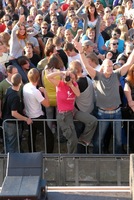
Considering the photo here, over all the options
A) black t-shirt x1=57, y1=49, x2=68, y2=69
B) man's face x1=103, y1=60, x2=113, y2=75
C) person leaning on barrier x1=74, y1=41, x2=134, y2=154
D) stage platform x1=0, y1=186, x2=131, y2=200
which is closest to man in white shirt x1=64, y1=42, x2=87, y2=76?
black t-shirt x1=57, y1=49, x2=68, y2=69

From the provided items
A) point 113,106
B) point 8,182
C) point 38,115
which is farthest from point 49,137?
point 8,182

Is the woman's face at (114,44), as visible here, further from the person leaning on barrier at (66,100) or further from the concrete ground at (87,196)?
the concrete ground at (87,196)

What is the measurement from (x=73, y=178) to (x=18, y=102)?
4.73ft

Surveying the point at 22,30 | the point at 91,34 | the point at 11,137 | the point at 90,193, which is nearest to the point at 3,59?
the point at 22,30

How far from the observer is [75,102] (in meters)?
7.37

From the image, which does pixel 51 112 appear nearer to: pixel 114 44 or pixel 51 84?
pixel 51 84

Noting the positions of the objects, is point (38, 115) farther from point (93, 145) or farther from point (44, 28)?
point (44, 28)

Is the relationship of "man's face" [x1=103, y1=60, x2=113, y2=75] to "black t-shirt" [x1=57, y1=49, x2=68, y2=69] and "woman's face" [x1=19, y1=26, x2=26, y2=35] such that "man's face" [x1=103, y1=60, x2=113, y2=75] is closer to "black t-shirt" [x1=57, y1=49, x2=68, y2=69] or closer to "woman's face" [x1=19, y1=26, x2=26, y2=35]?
"black t-shirt" [x1=57, y1=49, x2=68, y2=69]

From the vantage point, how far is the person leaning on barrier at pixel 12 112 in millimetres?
7227

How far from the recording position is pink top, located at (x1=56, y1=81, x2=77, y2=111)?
7.09 metres

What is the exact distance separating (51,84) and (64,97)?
0.58 metres

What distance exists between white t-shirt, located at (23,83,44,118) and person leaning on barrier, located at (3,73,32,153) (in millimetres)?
135

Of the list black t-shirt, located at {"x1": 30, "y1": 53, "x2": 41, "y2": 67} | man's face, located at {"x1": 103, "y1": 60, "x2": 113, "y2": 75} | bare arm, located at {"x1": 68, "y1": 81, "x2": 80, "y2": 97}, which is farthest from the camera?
black t-shirt, located at {"x1": 30, "y1": 53, "x2": 41, "y2": 67}

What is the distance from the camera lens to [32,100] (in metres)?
7.36
